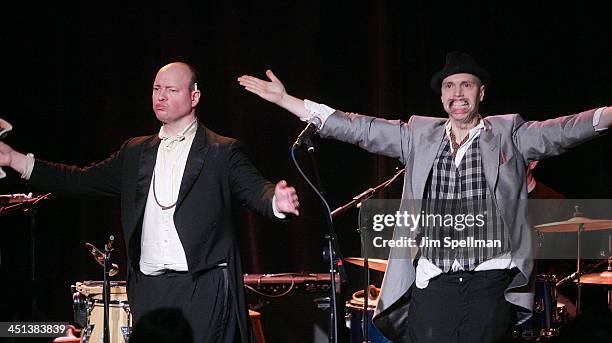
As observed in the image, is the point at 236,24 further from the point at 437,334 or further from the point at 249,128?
the point at 437,334

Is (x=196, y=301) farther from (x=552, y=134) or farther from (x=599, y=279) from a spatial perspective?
(x=599, y=279)

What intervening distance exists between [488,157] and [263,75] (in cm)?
311

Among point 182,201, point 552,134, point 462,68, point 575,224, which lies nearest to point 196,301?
point 182,201

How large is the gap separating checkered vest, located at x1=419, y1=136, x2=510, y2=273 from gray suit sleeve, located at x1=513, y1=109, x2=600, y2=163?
0.66 ft

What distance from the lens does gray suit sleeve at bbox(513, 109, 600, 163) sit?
3.64 meters

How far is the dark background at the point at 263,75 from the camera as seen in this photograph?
6391 mm

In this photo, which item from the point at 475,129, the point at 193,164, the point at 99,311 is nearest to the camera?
the point at 475,129

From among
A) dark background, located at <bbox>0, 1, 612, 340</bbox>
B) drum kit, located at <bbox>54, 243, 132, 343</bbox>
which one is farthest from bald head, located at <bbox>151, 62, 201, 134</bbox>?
A: dark background, located at <bbox>0, 1, 612, 340</bbox>

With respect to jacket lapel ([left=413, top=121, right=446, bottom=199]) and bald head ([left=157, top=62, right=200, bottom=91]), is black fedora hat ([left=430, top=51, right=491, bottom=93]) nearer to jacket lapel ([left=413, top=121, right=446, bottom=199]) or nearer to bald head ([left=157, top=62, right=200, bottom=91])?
jacket lapel ([left=413, top=121, right=446, bottom=199])

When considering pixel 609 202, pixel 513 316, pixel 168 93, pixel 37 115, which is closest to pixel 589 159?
pixel 609 202

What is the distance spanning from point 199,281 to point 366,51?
10.6 ft

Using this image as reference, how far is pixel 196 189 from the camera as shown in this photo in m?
3.95

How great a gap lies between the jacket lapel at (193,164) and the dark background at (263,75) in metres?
2.47

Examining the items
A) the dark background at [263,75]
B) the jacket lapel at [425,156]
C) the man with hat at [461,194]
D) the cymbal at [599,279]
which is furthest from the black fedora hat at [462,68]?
the dark background at [263,75]
